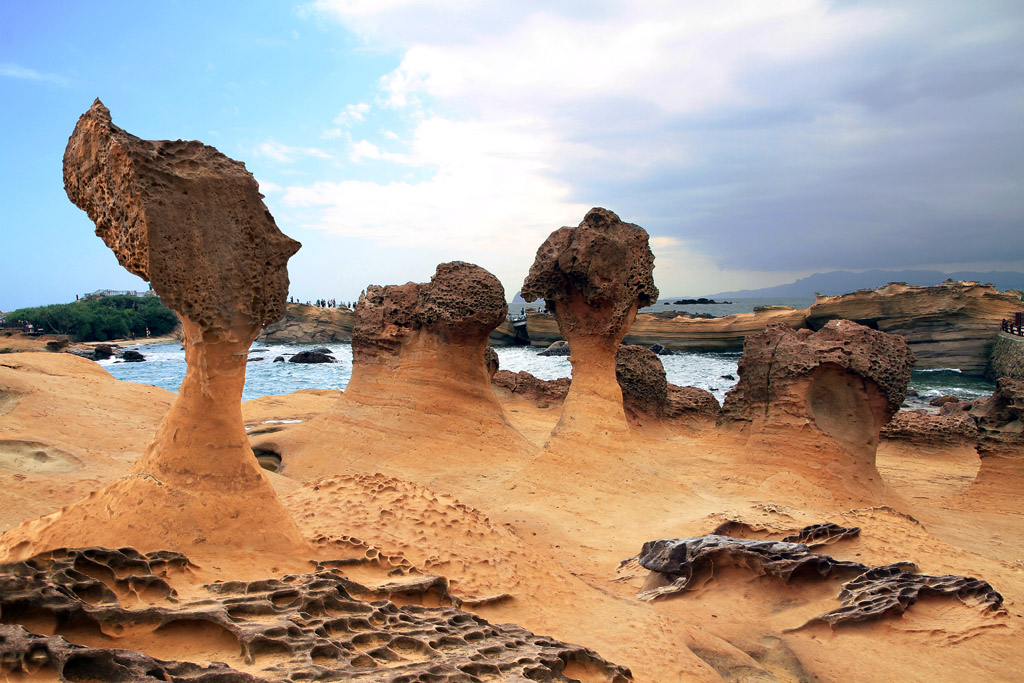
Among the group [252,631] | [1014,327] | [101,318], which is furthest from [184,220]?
[101,318]

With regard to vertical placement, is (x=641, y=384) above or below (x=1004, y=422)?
above

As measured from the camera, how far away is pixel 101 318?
1282 inches

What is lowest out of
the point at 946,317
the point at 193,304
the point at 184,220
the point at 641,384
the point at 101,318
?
the point at 641,384

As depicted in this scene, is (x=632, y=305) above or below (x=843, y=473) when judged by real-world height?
above

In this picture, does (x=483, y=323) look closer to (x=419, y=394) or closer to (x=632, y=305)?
(x=419, y=394)

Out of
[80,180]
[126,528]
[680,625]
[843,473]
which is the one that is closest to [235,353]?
[126,528]

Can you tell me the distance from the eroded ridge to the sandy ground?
2.5 inches

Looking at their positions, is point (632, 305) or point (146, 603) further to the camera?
point (632, 305)

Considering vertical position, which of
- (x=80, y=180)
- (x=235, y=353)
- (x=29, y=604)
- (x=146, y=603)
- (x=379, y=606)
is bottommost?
(x=379, y=606)

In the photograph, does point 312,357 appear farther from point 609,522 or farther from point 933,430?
point 609,522

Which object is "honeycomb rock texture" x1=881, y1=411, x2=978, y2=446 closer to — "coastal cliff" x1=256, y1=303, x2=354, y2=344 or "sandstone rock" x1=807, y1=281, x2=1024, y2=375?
"sandstone rock" x1=807, y1=281, x2=1024, y2=375

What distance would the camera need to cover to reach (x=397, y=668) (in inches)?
80.9

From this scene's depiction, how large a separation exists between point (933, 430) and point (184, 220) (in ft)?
36.1

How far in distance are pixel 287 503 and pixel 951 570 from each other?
438 centimetres
